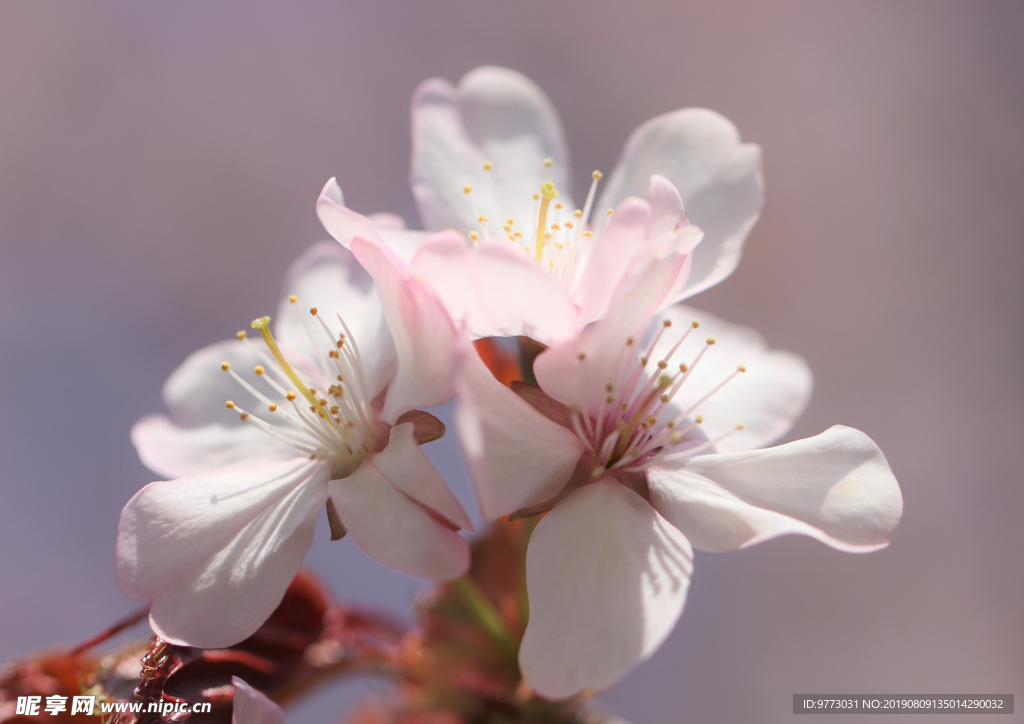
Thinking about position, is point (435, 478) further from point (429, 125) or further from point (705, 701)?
point (705, 701)

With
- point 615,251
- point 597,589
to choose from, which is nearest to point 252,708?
point 597,589

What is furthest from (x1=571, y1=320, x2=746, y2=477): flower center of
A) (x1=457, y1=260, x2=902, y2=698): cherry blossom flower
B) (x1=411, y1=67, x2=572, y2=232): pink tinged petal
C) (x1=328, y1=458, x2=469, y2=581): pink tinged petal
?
(x1=411, y1=67, x2=572, y2=232): pink tinged petal

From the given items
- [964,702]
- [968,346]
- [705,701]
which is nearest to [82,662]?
[964,702]

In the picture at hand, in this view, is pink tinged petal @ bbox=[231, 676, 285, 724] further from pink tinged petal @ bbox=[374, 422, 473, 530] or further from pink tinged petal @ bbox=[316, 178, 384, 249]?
pink tinged petal @ bbox=[316, 178, 384, 249]

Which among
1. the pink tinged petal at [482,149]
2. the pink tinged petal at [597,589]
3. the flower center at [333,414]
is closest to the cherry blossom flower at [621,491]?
the pink tinged petal at [597,589]

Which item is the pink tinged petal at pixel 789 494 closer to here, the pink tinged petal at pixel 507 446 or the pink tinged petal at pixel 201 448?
the pink tinged petal at pixel 507 446

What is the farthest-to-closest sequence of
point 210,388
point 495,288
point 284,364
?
point 210,388 < point 284,364 < point 495,288

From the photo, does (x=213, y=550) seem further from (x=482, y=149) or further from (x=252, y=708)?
(x=482, y=149)
